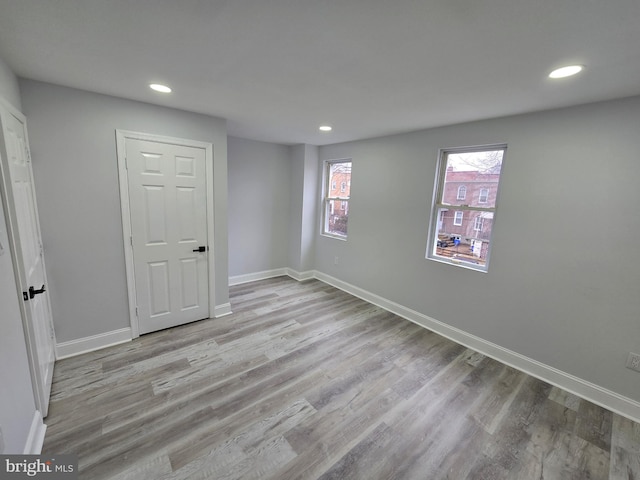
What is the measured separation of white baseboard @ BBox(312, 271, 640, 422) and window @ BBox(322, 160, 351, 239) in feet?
4.88

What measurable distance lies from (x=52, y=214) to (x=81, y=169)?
45cm

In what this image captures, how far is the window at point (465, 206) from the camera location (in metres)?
2.72

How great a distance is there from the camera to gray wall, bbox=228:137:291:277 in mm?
4277

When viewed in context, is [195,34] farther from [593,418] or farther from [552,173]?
[593,418]

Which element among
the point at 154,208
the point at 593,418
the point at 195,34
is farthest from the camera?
the point at 154,208

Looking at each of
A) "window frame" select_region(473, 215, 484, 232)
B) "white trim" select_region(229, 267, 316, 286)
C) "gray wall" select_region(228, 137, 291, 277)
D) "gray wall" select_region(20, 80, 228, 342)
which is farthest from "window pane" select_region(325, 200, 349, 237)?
"gray wall" select_region(20, 80, 228, 342)

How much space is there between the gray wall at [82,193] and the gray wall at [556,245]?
3.18 m

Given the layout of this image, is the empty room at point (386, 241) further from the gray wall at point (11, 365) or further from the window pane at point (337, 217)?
the window pane at point (337, 217)

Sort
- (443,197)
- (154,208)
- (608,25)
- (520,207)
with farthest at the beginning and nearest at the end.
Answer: (443,197)
(154,208)
(520,207)
(608,25)

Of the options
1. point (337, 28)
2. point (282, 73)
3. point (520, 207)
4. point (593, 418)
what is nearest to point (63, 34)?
point (282, 73)

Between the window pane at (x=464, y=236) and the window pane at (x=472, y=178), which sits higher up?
the window pane at (x=472, y=178)

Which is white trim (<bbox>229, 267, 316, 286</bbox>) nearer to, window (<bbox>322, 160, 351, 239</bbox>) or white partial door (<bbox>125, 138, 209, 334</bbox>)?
window (<bbox>322, 160, 351, 239</bbox>)

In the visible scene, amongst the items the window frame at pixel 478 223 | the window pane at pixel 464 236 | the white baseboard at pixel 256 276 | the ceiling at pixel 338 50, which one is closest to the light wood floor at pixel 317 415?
the window pane at pixel 464 236

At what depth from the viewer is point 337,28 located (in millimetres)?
1251
